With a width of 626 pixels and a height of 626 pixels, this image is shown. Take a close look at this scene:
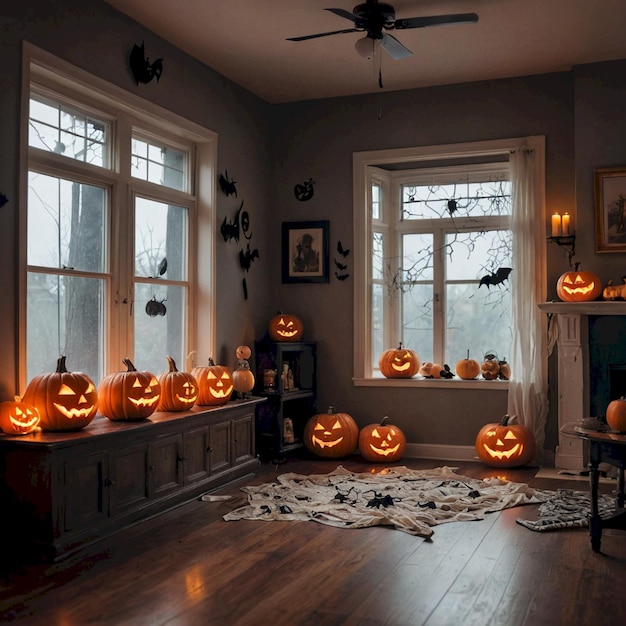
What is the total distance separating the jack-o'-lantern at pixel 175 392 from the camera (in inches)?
197

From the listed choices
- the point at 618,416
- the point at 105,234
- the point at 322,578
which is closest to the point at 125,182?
the point at 105,234

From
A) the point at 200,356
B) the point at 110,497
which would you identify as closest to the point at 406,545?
the point at 110,497

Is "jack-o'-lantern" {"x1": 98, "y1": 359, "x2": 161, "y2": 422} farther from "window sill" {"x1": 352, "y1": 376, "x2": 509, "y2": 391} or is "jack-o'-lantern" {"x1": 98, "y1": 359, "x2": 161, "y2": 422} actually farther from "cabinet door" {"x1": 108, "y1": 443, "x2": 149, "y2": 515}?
"window sill" {"x1": 352, "y1": 376, "x2": 509, "y2": 391}

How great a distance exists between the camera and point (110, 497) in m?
4.14

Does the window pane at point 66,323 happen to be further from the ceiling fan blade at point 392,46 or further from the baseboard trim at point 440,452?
the baseboard trim at point 440,452

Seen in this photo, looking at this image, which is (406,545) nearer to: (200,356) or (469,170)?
(200,356)

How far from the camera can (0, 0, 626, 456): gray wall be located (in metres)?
5.82

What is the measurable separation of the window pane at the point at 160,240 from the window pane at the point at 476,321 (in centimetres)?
242

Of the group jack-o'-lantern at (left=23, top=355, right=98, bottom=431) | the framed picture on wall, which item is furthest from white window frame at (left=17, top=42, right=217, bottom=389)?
the framed picture on wall

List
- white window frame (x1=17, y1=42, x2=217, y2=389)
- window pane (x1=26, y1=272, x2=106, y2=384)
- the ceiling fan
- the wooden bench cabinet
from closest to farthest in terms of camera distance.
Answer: the wooden bench cabinet, white window frame (x1=17, y1=42, x2=217, y2=389), window pane (x1=26, y1=272, x2=106, y2=384), the ceiling fan

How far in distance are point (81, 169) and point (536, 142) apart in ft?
11.9

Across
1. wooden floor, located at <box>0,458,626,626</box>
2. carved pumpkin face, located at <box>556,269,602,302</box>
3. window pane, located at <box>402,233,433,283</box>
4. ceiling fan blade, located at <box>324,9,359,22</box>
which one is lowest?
wooden floor, located at <box>0,458,626,626</box>

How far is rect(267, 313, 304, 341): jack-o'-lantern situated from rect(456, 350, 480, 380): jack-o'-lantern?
4.71 feet

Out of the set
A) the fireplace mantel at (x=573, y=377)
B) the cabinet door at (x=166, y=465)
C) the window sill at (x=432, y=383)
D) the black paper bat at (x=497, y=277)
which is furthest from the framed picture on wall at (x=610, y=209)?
the cabinet door at (x=166, y=465)
